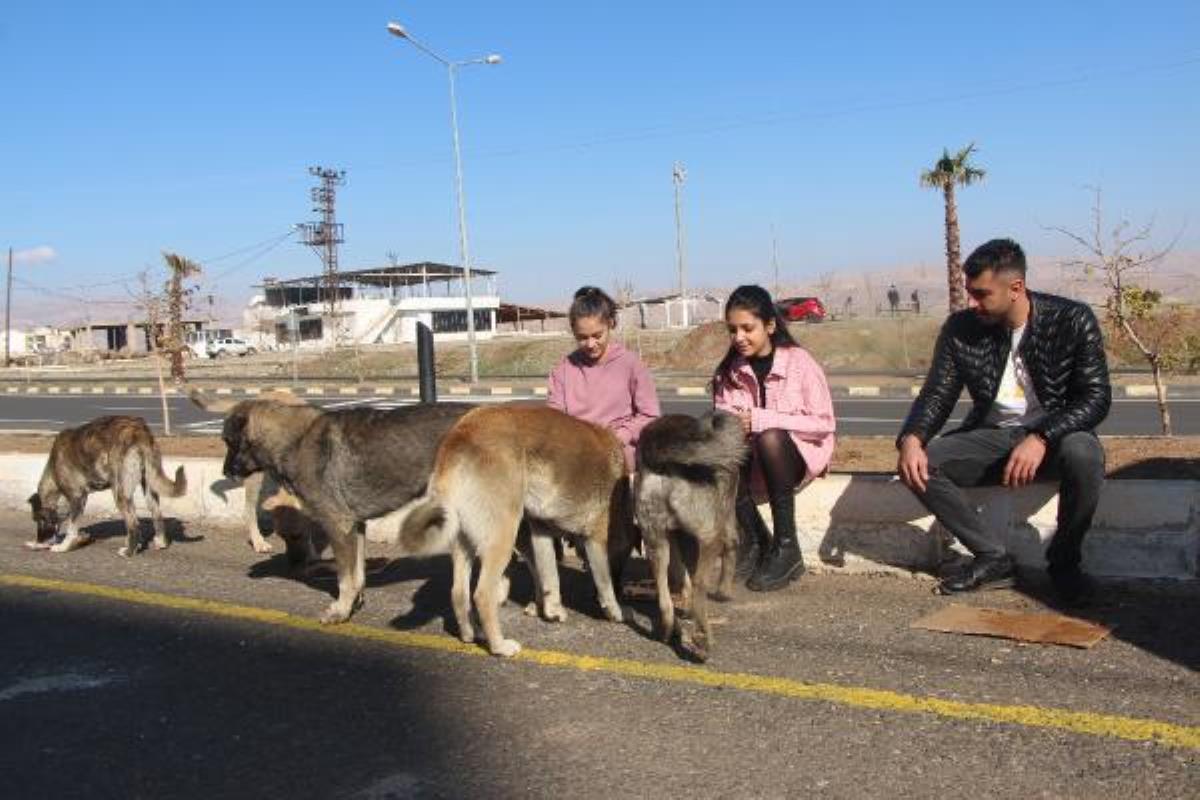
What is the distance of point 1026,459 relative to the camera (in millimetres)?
5242

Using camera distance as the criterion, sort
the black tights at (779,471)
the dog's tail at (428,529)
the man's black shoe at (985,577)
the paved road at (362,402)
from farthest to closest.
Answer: the paved road at (362,402)
the black tights at (779,471)
the man's black shoe at (985,577)
the dog's tail at (428,529)

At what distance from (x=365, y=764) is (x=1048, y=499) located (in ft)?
13.0

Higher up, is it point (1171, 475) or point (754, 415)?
point (754, 415)

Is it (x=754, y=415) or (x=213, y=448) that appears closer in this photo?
(x=754, y=415)

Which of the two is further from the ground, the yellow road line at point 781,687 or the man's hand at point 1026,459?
the man's hand at point 1026,459

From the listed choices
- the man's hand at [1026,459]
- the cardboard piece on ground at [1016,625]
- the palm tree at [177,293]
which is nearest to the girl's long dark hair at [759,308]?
the man's hand at [1026,459]

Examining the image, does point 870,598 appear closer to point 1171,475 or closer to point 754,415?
point 754,415

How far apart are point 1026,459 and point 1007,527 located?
73 cm

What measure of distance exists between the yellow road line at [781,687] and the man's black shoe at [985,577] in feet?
5.23

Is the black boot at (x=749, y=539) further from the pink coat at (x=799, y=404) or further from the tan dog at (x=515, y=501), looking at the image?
the tan dog at (x=515, y=501)

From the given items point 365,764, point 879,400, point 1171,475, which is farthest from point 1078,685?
point 879,400

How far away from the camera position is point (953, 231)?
35250 millimetres

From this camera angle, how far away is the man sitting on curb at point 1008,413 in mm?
5230

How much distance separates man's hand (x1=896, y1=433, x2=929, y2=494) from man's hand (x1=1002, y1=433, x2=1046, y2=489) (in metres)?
0.42
